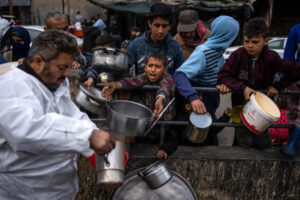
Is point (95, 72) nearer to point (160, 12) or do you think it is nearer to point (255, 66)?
point (160, 12)

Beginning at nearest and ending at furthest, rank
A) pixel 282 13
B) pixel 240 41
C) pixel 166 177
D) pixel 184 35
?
1. pixel 166 177
2. pixel 184 35
3. pixel 240 41
4. pixel 282 13

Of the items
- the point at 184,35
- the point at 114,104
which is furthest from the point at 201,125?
the point at 184,35

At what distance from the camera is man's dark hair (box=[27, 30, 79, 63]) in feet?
5.44

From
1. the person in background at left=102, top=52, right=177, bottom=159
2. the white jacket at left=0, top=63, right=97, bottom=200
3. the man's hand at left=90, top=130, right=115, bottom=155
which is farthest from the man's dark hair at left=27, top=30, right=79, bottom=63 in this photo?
the person in background at left=102, top=52, right=177, bottom=159

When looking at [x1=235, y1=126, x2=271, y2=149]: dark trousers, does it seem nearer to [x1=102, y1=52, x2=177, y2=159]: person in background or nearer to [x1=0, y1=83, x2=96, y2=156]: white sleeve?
[x1=102, y1=52, x2=177, y2=159]: person in background

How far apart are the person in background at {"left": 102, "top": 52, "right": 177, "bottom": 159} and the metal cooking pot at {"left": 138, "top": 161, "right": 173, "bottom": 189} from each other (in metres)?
0.34

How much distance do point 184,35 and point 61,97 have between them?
2.50m

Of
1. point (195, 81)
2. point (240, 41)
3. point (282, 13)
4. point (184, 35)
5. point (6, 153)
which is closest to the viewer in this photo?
point (6, 153)

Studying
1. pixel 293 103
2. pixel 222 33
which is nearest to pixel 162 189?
pixel 222 33

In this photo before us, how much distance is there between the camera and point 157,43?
3209mm

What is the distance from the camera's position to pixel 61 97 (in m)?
1.92

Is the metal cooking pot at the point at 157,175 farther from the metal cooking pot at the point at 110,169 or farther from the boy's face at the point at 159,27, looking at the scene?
the boy's face at the point at 159,27

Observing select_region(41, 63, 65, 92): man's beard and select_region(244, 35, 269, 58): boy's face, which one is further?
select_region(244, 35, 269, 58): boy's face

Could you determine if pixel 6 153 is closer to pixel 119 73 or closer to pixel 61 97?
pixel 61 97
